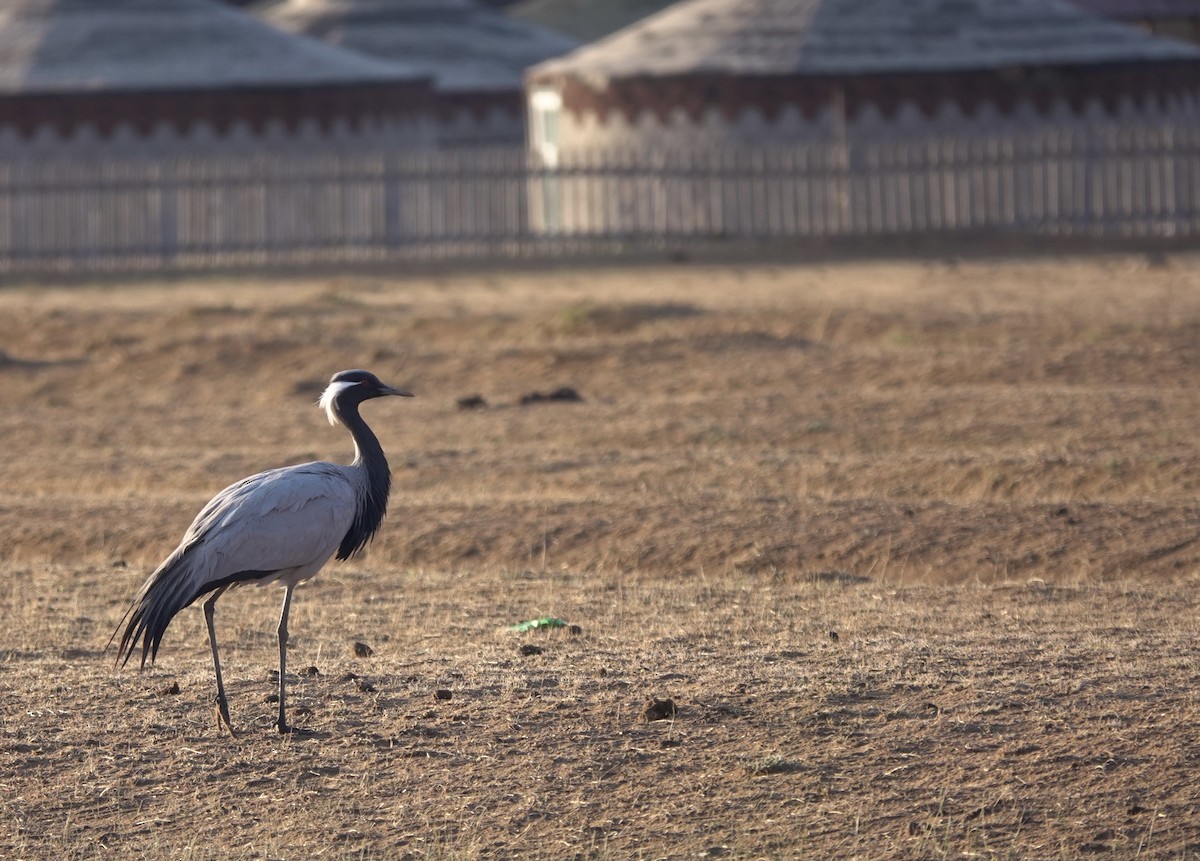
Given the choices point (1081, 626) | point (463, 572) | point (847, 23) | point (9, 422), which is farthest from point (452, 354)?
point (847, 23)

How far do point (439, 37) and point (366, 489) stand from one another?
35.3 metres

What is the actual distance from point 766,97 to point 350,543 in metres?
20.9

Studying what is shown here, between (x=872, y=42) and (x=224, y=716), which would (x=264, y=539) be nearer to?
(x=224, y=716)

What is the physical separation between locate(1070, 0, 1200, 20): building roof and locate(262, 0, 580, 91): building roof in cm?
1240

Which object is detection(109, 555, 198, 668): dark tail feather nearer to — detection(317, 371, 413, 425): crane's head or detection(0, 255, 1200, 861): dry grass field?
detection(0, 255, 1200, 861): dry grass field

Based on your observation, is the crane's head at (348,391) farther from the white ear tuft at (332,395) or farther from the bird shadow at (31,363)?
the bird shadow at (31,363)

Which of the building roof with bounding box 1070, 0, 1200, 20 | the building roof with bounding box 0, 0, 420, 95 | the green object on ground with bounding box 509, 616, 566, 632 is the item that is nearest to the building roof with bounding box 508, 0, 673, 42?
the building roof with bounding box 1070, 0, 1200, 20

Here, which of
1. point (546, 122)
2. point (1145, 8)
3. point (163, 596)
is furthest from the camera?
point (1145, 8)

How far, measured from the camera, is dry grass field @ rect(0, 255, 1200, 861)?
6.32m

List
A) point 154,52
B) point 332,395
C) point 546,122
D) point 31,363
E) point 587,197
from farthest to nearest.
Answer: point 546,122 → point 154,52 → point 587,197 → point 31,363 → point 332,395

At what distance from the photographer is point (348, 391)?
782cm

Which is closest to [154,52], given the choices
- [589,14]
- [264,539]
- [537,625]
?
[537,625]

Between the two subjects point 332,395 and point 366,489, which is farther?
point 332,395

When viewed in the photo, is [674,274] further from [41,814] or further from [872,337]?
[41,814]
